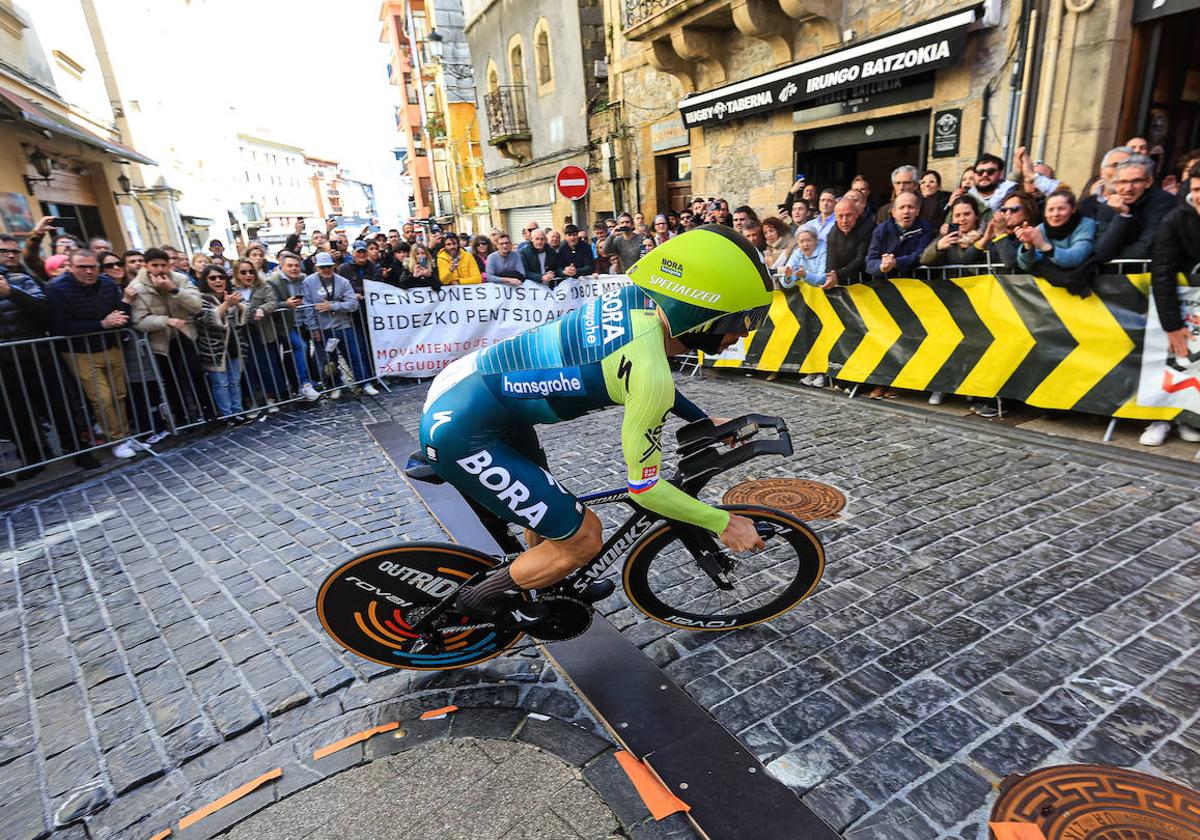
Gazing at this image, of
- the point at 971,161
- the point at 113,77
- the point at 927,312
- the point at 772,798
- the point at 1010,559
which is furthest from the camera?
the point at 113,77

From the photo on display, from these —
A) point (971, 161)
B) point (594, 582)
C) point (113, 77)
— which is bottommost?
point (594, 582)

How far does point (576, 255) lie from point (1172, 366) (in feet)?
26.7

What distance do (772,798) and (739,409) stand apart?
5117 mm

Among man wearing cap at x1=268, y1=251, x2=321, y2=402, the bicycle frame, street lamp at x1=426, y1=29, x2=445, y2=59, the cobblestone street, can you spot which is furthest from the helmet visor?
street lamp at x1=426, y1=29, x2=445, y2=59

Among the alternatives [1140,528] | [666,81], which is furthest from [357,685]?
[666,81]

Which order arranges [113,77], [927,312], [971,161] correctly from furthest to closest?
1. [113,77]
2. [971,161]
3. [927,312]

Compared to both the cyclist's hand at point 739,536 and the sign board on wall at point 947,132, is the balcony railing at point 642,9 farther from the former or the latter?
the cyclist's hand at point 739,536

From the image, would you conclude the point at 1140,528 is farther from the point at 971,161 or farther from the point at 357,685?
the point at 971,161

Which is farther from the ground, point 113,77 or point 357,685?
point 113,77

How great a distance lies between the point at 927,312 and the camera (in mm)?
6586

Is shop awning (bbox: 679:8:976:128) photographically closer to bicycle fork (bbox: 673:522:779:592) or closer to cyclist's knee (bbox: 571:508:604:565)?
bicycle fork (bbox: 673:522:779:592)

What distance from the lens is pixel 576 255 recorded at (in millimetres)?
11102

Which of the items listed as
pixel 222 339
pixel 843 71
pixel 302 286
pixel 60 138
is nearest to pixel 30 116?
pixel 60 138

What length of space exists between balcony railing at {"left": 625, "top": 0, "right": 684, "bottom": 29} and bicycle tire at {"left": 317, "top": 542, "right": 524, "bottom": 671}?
495 inches
